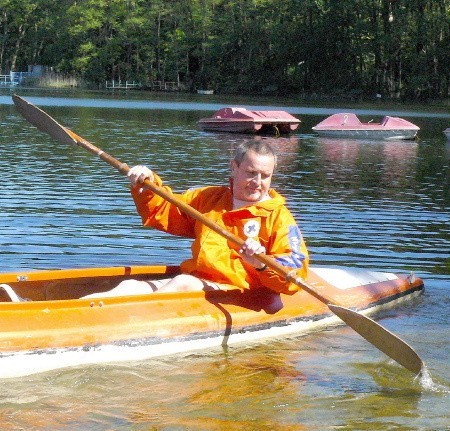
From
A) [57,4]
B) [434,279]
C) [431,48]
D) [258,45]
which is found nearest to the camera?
[434,279]

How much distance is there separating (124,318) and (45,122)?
1.87 m

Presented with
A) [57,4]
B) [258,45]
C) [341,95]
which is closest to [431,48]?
[341,95]

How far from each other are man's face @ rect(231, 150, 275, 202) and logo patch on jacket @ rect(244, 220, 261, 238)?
0.51 feet

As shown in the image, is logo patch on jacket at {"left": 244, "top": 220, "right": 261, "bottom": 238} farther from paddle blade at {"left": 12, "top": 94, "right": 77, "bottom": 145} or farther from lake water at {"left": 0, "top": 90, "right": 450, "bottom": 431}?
paddle blade at {"left": 12, "top": 94, "right": 77, "bottom": 145}

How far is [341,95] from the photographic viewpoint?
76438mm

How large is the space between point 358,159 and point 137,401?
59.4ft

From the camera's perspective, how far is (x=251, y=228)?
6.91 metres

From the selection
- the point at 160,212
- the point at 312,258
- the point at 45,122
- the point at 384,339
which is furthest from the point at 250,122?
the point at 384,339

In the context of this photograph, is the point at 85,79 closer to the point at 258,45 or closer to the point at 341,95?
the point at 258,45

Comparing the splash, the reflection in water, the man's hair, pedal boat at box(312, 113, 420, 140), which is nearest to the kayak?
the splash

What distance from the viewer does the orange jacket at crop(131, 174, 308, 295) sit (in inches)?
270

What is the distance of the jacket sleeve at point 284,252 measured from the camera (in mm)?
6789

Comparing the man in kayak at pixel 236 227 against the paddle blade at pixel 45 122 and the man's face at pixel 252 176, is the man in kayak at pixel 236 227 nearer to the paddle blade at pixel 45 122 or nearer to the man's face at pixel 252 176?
the man's face at pixel 252 176

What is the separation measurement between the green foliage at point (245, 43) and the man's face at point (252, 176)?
2531 inches
